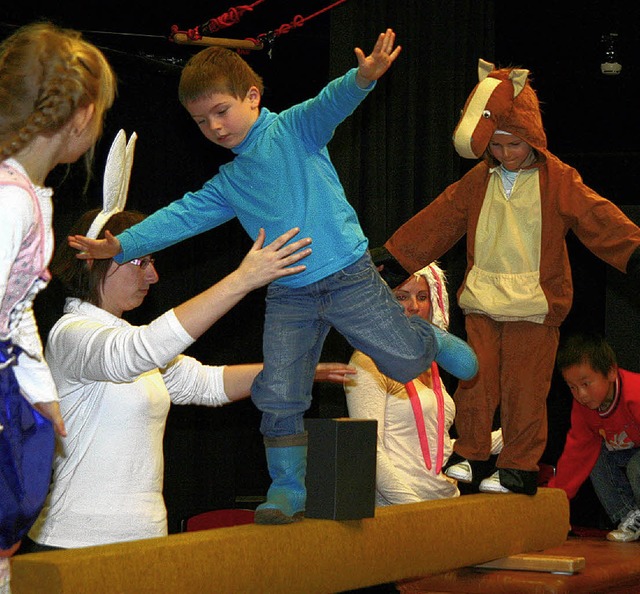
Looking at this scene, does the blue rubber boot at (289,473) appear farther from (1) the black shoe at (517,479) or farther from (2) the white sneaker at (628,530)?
(2) the white sneaker at (628,530)

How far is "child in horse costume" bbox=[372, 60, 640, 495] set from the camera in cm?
318

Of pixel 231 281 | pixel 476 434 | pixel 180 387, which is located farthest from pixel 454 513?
pixel 231 281

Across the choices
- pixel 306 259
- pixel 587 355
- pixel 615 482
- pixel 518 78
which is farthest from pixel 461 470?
pixel 615 482

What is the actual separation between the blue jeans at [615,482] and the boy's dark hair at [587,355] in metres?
0.51

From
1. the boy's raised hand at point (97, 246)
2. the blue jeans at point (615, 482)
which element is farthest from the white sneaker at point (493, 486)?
the blue jeans at point (615, 482)

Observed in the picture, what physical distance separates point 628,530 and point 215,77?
294 cm

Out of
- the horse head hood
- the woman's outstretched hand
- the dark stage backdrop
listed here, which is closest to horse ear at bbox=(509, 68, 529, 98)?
the horse head hood

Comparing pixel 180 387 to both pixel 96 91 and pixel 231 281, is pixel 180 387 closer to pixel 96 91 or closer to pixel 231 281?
pixel 231 281

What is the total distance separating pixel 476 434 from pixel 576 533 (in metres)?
1.84

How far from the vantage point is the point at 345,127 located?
4418 mm

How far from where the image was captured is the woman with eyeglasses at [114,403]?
7.60 feet

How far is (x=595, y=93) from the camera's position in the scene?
569 centimetres

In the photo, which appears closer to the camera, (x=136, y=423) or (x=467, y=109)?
(x=136, y=423)

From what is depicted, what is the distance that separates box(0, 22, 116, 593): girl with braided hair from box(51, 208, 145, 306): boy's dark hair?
848 millimetres
